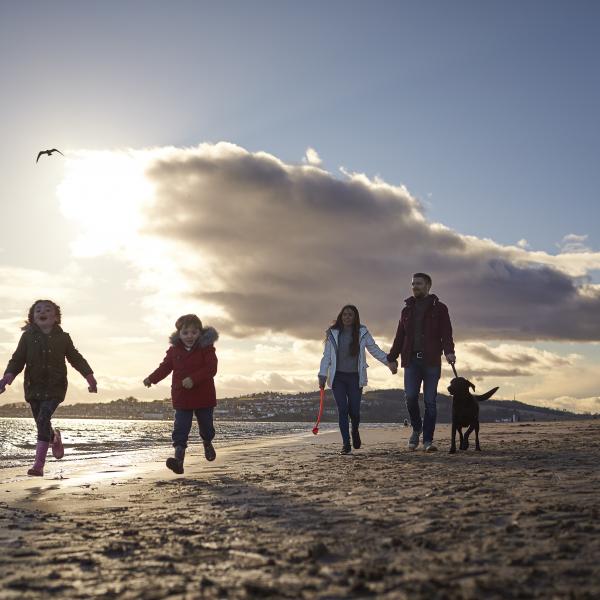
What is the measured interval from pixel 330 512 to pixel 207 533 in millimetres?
973

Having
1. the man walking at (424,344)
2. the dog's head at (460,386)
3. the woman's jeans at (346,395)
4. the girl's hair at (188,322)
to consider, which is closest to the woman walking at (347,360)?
the woman's jeans at (346,395)

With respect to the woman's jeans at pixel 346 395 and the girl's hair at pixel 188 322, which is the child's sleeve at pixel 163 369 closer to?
the girl's hair at pixel 188 322

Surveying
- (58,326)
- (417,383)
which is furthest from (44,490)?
(417,383)

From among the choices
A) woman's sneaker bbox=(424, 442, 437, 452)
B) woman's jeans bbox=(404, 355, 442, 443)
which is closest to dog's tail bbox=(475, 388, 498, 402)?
woman's jeans bbox=(404, 355, 442, 443)

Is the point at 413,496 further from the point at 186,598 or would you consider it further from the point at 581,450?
the point at 581,450

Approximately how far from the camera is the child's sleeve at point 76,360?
9.48 m

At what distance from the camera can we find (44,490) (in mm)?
7820

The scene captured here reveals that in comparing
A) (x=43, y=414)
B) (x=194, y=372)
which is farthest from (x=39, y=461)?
(x=194, y=372)

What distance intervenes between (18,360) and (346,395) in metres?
4.95

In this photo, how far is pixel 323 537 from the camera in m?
4.07

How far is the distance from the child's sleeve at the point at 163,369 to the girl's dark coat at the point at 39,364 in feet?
4.66

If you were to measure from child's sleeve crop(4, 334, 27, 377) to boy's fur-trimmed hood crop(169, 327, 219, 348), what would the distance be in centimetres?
214

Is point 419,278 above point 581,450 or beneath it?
above

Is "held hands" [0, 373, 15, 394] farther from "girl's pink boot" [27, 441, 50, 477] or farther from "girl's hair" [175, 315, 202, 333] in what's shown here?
"girl's hair" [175, 315, 202, 333]
